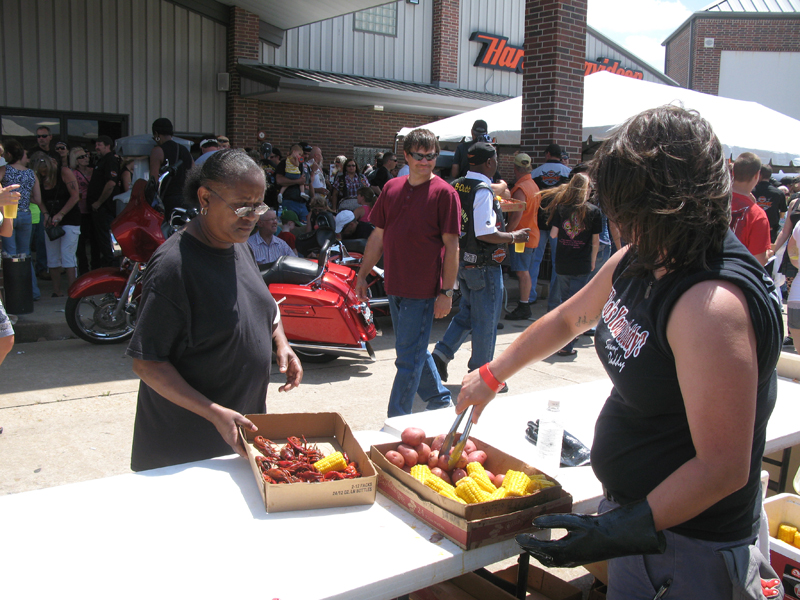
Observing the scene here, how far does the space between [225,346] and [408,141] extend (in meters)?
2.48

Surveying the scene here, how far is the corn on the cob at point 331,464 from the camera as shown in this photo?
222cm

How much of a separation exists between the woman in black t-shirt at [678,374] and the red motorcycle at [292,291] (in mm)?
4766

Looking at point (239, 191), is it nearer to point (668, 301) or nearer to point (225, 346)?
point (225, 346)

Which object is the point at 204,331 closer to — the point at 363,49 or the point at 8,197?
the point at 8,197

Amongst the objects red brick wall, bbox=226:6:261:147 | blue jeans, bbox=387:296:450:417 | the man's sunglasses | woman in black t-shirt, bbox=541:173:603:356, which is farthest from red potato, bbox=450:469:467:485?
red brick wall, bbox=226:6:261:147

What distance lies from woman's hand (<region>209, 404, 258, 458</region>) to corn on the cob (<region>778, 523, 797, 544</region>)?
2228 millimetres

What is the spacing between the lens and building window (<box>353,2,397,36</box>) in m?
17.9

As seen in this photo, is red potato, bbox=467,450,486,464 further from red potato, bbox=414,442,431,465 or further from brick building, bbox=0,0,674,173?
brick building, bbox=0,0,674,173

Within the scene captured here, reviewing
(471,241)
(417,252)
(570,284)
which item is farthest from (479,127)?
(417,252)

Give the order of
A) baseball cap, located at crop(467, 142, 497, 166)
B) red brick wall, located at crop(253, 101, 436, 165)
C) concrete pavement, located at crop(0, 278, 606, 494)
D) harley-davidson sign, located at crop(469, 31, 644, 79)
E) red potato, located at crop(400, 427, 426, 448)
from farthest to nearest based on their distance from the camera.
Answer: harley-davidson sign, located at crop(469, 31, 644, 79) → red brick wall, located at crop(253, 101, 436, 165) → baseball cap, located at crop(467, 142, 497, 166) → concrete pavement, located at crop(0, 278, 606, 494) → red potato, located at crop(400, 427, 426, 448)

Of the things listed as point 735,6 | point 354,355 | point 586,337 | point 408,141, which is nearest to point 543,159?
point 586,337

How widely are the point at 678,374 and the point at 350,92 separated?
14.7 meters

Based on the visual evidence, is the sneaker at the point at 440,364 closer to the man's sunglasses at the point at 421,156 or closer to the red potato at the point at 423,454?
the man's sunglasses at the point at 421,156

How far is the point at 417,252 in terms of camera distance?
4.48m
